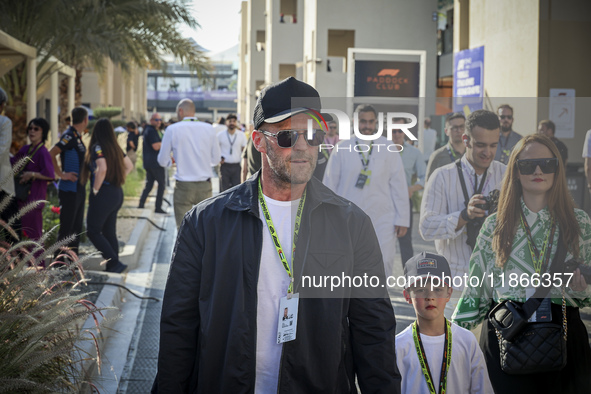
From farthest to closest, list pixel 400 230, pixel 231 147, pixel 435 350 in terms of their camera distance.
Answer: pixel 231 147
pixel 400 230
pixel 435 350

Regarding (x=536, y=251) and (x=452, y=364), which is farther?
(x=536, y=251)

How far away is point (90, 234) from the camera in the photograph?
929 centimetres

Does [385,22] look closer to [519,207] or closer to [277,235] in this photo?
[519,207]

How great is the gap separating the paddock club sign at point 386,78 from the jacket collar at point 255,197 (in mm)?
2677

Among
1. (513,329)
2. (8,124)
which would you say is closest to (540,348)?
(513,329)

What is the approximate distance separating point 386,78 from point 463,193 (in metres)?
2.18

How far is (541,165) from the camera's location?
13.7 ft

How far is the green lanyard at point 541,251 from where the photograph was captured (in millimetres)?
4121

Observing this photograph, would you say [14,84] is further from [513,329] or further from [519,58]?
[513,329]

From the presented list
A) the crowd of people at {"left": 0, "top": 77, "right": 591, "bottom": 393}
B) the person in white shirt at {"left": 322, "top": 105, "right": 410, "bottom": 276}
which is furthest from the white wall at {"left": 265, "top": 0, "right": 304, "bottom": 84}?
the crowd of people at {"left": 0, "top": 77, "right": 591, "bottom": 393}

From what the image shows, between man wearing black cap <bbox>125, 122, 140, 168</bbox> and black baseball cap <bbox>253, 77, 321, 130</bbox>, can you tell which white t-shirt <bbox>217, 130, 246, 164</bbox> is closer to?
man wearing black cap <bbox>125, 122, 140, 168</bbox>

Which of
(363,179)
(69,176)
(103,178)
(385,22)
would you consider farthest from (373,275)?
(385,22)

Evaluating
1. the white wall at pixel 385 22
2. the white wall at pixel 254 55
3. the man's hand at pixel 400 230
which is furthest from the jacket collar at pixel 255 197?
the white wall at pixel 254 55

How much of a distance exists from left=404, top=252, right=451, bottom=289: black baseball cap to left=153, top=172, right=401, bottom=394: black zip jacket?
3.12 ft
